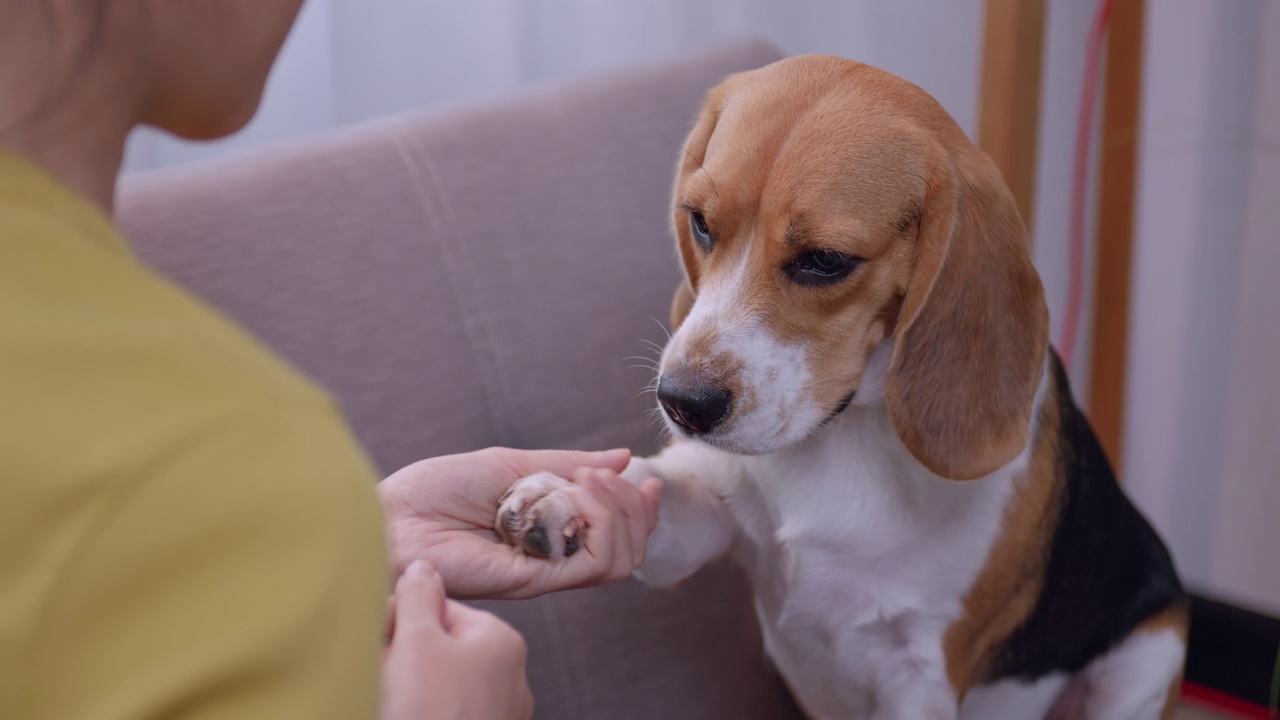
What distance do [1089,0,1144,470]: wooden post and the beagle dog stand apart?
646 mm

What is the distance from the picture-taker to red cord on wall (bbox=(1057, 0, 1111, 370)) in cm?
190

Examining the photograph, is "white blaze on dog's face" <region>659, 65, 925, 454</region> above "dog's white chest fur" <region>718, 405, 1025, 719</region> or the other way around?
above

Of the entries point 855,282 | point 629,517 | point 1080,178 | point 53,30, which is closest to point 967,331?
point 855,282

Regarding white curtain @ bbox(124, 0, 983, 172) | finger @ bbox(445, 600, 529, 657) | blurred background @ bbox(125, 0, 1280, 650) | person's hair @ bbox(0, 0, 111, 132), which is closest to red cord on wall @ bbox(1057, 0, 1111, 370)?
blurred background @ bbox(125, 0, 1280, 650)

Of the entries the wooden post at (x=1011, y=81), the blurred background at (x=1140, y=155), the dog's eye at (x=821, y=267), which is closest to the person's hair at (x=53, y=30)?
the dog's eye at (x=821, y=267)

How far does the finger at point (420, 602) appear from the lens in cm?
81

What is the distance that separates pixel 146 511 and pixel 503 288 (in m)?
1.00

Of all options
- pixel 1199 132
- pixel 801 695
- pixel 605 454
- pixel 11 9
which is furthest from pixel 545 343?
pixel 1199 132

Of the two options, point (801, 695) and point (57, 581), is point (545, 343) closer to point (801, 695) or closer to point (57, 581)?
point (801, 695)

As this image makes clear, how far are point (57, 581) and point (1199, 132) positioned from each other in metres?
2.07

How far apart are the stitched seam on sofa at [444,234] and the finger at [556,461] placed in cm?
25

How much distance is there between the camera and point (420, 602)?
829 mm

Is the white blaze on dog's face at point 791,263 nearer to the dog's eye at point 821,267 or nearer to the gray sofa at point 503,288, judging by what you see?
the dog's eye at point 821,267

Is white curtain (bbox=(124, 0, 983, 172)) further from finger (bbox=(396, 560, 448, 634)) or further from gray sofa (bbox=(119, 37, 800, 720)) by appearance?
finger (bbox=(396, 560, 448, 634))
